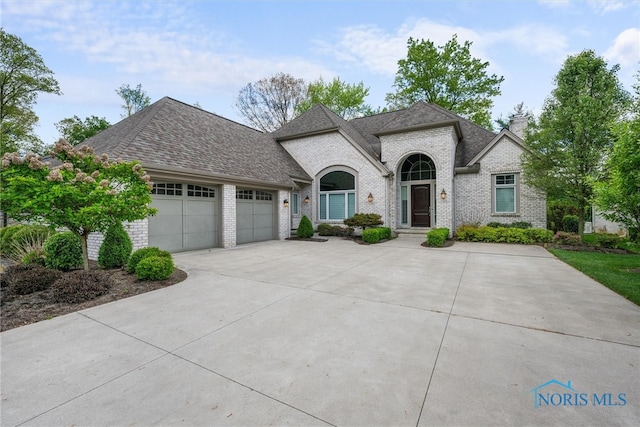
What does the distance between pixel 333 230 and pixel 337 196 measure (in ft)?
6.89

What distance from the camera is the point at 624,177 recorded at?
188 inches

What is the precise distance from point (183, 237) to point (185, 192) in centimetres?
168

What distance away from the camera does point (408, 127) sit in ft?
44.3

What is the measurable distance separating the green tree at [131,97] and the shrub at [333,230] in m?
28.8

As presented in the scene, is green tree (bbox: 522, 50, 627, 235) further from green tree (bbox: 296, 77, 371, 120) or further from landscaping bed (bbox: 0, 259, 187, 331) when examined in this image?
green tree (bbox: 296, 77, 371, 120)

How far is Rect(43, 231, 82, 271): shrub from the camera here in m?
6.61

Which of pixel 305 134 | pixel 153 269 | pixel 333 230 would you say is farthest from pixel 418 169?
pixel 153 269

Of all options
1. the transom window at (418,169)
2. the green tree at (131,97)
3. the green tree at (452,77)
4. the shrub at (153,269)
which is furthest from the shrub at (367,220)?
the green tree at (131,97)

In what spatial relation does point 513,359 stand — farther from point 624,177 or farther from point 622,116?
point 622,116

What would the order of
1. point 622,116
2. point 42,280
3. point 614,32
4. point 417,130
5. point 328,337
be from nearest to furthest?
1. point 328,337
2. point 42,280
3. point 614,32
4. point 622,116
5. point 417,130

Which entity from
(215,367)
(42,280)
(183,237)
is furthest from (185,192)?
(215,367)

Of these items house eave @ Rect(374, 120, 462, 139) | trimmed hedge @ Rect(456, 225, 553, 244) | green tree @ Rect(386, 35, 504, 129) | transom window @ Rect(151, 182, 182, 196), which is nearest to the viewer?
transom window @ Rect(151, 182, 182, 196)
